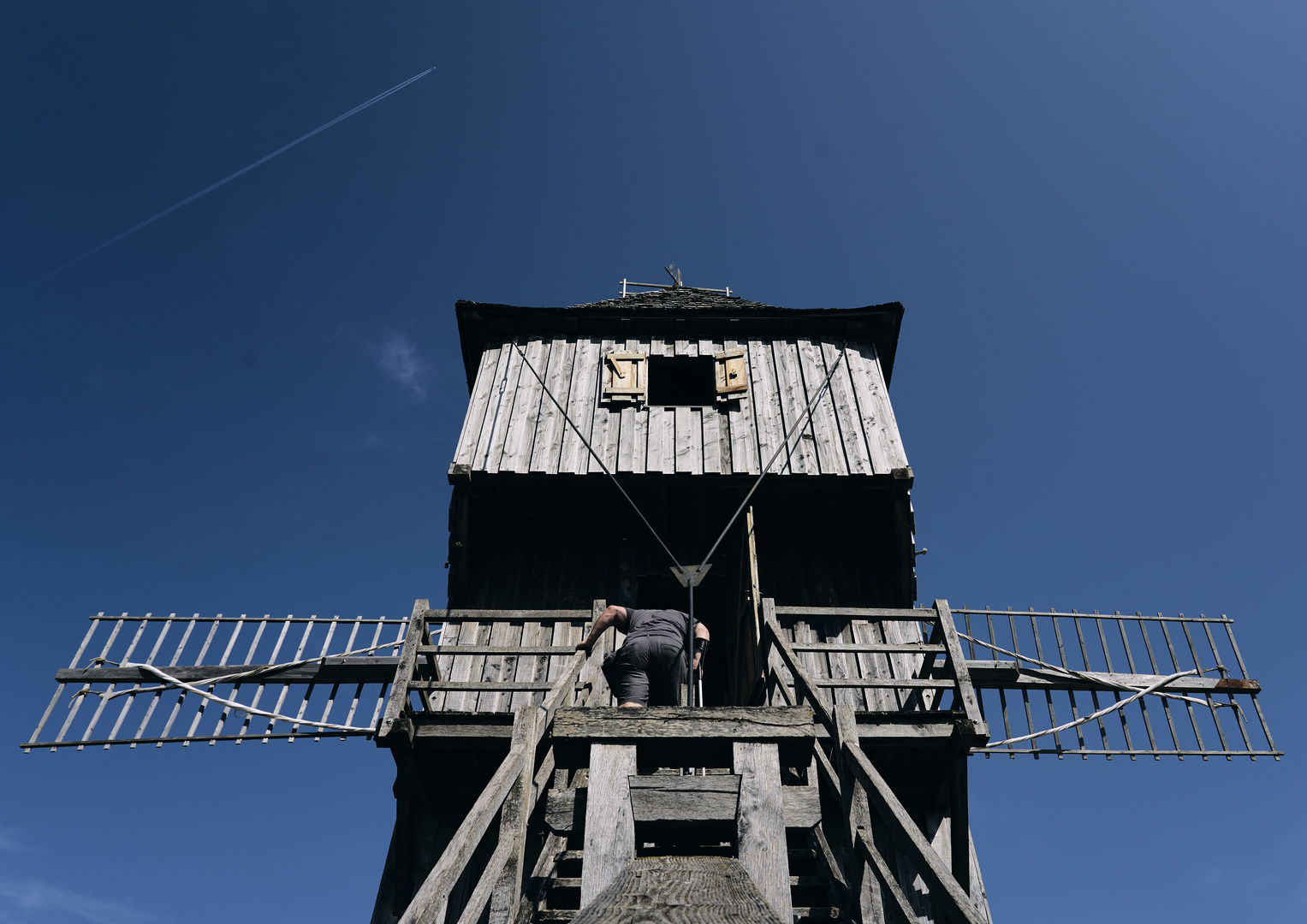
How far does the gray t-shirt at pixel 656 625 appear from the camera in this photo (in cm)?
591

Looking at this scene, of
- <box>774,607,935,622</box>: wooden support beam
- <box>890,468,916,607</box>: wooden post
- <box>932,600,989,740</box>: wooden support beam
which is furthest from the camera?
<box>890,468,916,607</box>: wooden post

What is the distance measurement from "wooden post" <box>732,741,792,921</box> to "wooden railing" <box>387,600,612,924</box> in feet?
3.35

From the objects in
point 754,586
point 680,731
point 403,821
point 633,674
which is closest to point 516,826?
point 680,731

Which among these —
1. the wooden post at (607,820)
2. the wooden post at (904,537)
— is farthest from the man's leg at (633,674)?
the wooden post at (904,537)

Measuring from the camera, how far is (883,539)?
32.1ft

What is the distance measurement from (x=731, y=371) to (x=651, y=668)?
5.90m

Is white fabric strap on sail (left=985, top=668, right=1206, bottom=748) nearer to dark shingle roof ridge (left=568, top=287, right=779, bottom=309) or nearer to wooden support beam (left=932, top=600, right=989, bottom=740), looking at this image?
wooden support beam (left=932, top=600, right=989, bottom=740)

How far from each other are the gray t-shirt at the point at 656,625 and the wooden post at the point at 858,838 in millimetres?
1765

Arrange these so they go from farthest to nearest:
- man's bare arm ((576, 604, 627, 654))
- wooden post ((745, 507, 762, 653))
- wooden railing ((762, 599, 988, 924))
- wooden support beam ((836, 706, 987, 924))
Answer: wooden post ((745, 507, 762, 653))
man's bare arm ((576, 604, 627, 654))
wooden railing ((762, 599, 988, 924))
wooden support beam ((836, 706, 987, 924))

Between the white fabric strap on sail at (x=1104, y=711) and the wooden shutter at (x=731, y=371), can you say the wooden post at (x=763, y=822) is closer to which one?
the white fabric strap on sail at (x=1104, y=711)

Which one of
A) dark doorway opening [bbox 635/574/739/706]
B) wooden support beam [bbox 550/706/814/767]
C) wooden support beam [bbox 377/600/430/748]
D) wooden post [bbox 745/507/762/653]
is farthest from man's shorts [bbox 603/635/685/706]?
dark doorway opening [bbox 635/574/739/706]

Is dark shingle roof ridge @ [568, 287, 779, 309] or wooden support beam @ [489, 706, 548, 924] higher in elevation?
dark shingle roof ridge @ [568, 287, 779, 309]

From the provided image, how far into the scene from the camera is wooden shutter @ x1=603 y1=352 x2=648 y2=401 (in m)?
10.6

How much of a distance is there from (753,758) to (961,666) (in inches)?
121
